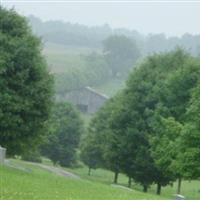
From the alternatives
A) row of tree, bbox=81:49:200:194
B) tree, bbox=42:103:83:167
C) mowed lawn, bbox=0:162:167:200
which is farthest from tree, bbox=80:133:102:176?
mowed lawn, bbox=0:162:167:200

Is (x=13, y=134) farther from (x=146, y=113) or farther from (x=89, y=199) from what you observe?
(x=89, y=199)

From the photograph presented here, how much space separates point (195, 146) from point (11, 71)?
1343cm

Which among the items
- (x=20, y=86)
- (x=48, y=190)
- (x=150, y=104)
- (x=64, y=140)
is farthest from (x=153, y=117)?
(x=64, y=140)

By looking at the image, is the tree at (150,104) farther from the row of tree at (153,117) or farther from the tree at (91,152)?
the tree at (91,152)

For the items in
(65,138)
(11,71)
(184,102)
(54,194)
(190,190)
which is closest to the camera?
(54,194)

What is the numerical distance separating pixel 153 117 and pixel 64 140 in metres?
42.4

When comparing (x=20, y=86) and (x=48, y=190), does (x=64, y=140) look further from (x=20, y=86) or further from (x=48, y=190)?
(x=48, y=190)

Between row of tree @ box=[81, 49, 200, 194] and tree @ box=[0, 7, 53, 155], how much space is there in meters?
8.48

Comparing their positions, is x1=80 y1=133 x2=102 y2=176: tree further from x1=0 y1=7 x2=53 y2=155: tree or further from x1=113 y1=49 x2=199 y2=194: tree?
x1=0 y1=7 x2=53 y2=155: tree

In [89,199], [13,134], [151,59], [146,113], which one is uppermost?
[151,59]

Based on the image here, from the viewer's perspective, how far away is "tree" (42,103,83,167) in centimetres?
9219

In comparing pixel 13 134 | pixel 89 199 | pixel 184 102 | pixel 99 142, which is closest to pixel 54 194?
pixel 89 199

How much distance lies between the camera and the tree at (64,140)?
92188mm

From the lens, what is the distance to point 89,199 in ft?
84.2
